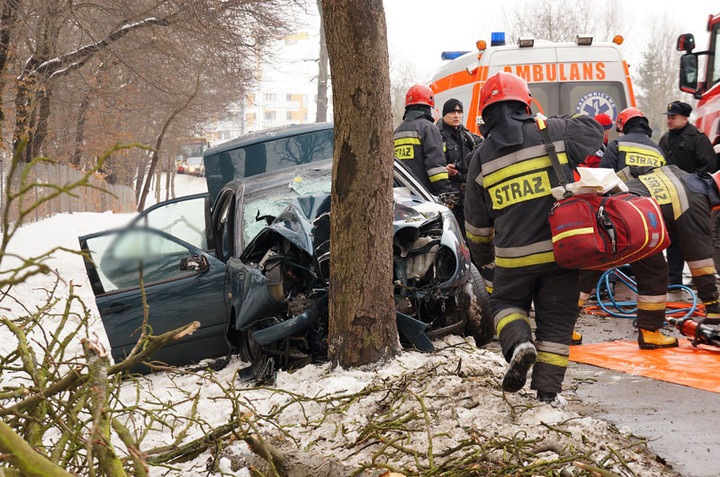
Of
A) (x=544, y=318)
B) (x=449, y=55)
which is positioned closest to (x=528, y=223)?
(x=544, y=318)

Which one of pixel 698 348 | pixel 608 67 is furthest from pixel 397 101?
pixel 698 348

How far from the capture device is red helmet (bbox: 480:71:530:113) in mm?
3965

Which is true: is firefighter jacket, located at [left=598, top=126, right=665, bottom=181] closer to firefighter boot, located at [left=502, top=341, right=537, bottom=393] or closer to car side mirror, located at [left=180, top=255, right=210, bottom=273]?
firefighter boot, located at [left=502, top=341, right=537, bottom=393]

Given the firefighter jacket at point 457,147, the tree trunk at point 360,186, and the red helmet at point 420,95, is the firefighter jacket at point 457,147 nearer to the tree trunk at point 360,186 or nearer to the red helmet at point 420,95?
the red helmet at point 420,95

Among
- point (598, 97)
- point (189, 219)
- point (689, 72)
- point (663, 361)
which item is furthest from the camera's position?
point (598, 97)

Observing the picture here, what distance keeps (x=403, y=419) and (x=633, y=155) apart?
4.37 metres

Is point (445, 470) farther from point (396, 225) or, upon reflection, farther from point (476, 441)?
point (396, 225)

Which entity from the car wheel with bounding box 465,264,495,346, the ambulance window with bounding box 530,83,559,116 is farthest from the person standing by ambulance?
the car wheel with bounding box 465,264,495,346

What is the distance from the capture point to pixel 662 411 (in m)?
3.90

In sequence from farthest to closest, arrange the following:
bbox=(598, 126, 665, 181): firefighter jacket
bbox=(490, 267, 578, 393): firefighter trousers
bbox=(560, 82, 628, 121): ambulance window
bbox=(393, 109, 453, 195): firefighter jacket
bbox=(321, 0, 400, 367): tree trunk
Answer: bbox=(560, 82, 628, 121): ambulance window, bbox=(393, 109, 453, 195): firefighter jacket, bbox=(598, 126, 665, 181): firefighter jacket, bbox=(321, 0, 400, 367): tree trunk, bbox=(490, 267, 578, 393): firefighter trousers

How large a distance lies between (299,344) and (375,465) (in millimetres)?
2306

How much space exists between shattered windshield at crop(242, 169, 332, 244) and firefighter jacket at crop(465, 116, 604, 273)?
72.6 inches

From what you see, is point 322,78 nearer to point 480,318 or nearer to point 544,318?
point 480,318

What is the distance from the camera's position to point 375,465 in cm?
273
